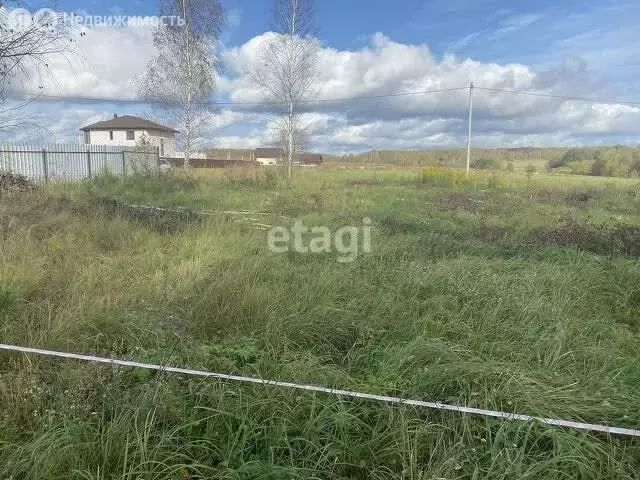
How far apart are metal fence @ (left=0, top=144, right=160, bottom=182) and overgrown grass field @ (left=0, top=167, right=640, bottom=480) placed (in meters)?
11.8

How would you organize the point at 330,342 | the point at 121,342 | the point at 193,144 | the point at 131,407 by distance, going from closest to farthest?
the point at 131,407 < the point at 121,342 < the point at 330,342 < the point at 193,144

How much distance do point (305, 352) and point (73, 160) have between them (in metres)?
18.4

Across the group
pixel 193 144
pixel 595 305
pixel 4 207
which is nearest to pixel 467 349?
pixel 595 305

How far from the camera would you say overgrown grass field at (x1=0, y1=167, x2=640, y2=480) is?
1.81m

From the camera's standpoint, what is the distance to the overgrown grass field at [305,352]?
1808 mm

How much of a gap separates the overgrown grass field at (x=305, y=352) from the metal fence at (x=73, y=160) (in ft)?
38.6

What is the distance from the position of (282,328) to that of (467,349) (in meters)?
1.31

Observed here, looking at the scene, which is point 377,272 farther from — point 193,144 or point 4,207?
point 193,144

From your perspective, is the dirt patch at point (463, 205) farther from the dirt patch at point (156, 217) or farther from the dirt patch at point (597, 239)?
the dirt patch at point (156, 217)

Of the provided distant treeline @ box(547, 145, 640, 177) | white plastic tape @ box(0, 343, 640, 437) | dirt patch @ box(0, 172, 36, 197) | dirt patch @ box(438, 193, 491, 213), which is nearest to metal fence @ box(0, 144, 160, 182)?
dirt patch @ box(0, 172, 36, 197)

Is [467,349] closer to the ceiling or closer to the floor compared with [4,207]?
closer to the floor

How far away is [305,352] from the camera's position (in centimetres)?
272

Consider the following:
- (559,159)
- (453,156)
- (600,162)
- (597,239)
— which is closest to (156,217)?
(597,239)

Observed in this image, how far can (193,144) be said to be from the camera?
778 inches
